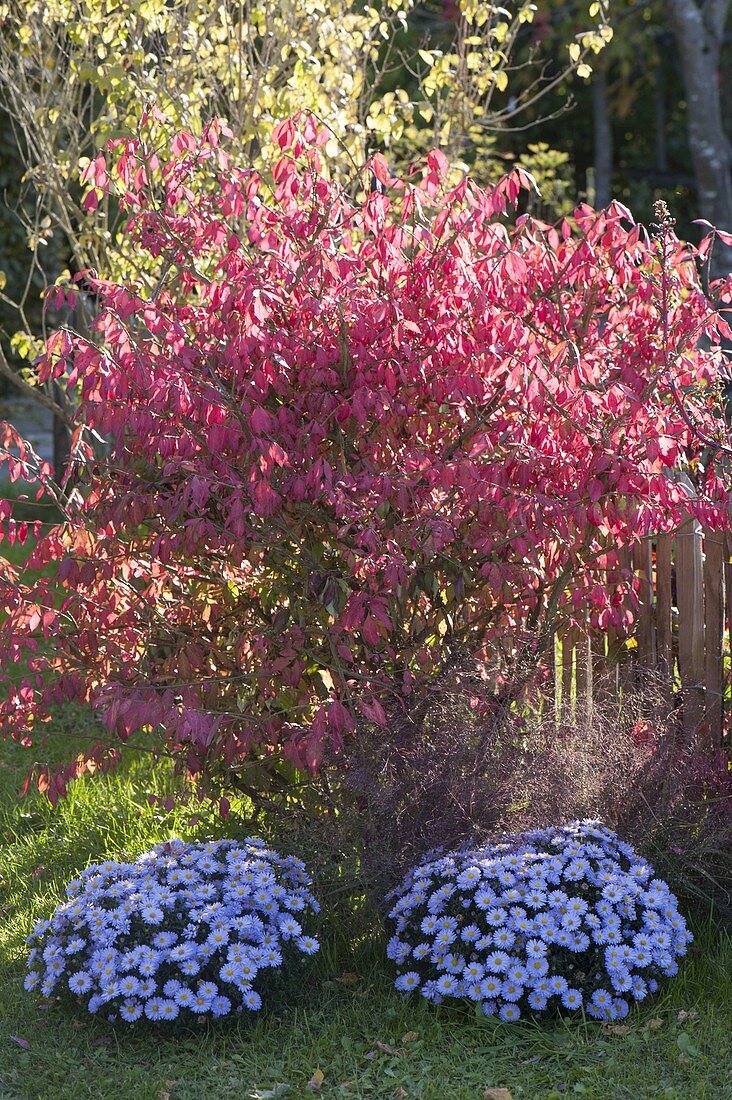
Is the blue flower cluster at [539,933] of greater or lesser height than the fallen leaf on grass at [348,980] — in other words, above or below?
above

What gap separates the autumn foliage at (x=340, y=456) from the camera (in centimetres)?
357

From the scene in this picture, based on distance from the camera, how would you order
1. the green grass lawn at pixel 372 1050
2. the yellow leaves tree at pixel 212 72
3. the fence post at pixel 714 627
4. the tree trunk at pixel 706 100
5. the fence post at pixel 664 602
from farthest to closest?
the tree trunk at pixel 706 100
the yellow leaves tree at pixel 212 72
the fence post at pixel 664 602
the fence post at pixel 714 627
the green grass lawn at pixel 372 1050

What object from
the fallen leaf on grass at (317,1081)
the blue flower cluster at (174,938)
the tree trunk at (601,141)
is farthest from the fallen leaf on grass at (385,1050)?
the tree trunk at (601,141)

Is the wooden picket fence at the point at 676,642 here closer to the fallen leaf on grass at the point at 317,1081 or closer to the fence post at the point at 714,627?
the fence post at the point at 714,627

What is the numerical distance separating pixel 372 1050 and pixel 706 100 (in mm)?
9378

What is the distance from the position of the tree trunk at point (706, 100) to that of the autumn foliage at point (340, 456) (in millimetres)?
7146

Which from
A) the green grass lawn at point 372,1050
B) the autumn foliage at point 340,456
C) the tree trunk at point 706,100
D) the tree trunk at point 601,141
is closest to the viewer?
the green grass lawn at point 372,1050

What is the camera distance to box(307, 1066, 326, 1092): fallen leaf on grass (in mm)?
3072

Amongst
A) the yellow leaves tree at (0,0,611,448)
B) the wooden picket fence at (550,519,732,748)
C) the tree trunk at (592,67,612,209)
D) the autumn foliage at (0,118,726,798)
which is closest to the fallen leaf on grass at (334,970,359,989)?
the autumn foliage at (0,118,726,798)

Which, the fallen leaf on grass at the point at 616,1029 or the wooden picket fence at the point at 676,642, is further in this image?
the wooden picket fence at the point at 676,642

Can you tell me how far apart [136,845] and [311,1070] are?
5.33 feet

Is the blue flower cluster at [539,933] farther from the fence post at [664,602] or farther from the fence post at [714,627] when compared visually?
the fence post at [664,602]

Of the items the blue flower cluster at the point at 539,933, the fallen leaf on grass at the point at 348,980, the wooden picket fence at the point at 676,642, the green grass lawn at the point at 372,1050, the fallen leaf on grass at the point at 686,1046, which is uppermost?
the wooden picket fence at the point at 676,642

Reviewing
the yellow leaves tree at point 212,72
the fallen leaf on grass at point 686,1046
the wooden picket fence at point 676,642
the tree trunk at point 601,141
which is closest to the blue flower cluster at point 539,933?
the fallen leaf on grass at point 686,1046
